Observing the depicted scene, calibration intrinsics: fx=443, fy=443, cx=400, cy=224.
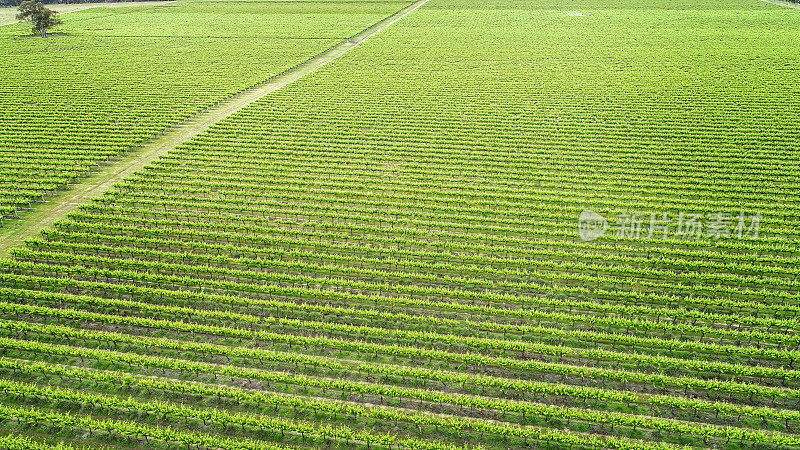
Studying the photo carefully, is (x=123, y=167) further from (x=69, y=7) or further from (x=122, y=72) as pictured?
(x=69, y=7)

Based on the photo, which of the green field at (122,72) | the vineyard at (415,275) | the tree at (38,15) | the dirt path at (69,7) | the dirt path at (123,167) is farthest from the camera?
the dirt path at (69,7)

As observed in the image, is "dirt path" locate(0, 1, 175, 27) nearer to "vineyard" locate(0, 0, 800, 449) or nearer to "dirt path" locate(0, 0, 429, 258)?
"vineyard" locate(0, 0, 800, 449)

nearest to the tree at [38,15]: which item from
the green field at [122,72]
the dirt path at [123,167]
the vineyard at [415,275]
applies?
the green field at [122,72]

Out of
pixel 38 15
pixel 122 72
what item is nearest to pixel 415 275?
pixel 122 72

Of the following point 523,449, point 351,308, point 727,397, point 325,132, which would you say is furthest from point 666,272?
point 325,132

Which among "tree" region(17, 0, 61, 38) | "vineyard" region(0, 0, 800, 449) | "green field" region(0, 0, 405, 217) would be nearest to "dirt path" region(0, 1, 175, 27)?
"green field" region(0, 0, 405, 217)

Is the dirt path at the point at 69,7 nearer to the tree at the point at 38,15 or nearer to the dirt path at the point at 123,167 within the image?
the tree at the point at 38,15

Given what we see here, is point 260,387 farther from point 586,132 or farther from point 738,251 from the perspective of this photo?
point 586,132
